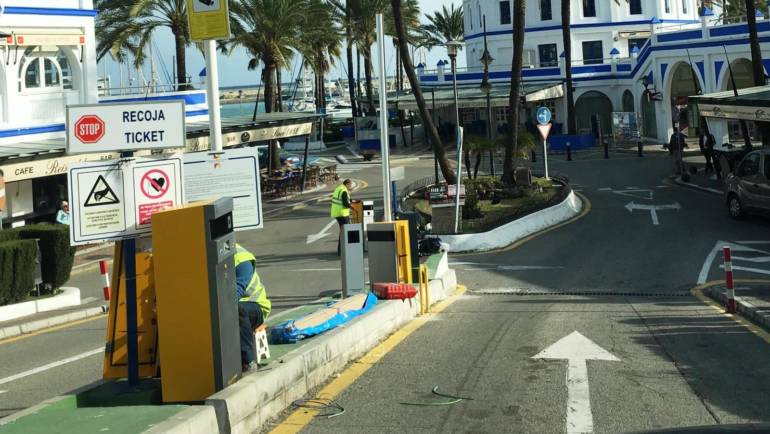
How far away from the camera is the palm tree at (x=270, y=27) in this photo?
43188mm

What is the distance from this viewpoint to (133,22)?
38.9 meters

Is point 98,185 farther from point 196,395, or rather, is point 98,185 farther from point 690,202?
point 690,202

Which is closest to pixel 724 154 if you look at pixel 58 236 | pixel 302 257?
pixel 302 257

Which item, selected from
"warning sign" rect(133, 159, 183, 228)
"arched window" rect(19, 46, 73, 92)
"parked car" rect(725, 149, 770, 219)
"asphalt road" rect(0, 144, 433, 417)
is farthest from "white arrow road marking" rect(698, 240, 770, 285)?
"arched window" rect(19, 46, 73, 92)

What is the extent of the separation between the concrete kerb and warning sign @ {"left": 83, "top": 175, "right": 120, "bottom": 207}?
5.76 feet

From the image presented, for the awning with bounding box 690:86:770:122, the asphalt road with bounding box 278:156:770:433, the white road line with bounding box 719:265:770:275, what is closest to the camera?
the asphalt road with bounding box 278:156:770:433

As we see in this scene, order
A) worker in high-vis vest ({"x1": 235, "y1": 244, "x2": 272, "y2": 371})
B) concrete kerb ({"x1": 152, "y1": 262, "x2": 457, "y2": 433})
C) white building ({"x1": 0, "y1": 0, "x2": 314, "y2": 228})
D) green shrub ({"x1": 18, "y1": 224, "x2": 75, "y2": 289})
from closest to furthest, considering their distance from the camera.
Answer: concrete kerb ({"x1": 152, "y1": 262, "x2": 457, "y2": 433})
worker in high-vis vest ({"x1": 235, "y1": 244, "x2": 272, "y2": 371})
green shrub ({"x1": 18, "y1": 224, "x2": 75, "y2": 289})
white building ({"x1": 0, "y1": 0, "x2": 314, "y2": 228})

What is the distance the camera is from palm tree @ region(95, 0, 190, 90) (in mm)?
38312

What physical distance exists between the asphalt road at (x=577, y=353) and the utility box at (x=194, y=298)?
0.99m

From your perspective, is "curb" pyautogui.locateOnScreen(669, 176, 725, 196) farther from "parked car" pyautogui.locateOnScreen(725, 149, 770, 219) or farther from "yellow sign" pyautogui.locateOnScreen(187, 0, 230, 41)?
"yellow sign" pyautogui.locateOnScreen(187, 0, 230, 41)

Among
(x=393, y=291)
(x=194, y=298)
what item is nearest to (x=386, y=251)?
(x=393, y=291)

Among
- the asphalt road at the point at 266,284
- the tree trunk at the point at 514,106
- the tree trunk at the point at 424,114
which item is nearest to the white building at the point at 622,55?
the tree trunk at the point at 514,106

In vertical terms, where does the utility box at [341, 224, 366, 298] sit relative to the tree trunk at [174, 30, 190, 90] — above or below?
below

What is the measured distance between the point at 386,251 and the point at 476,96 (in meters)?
→ 41.4
